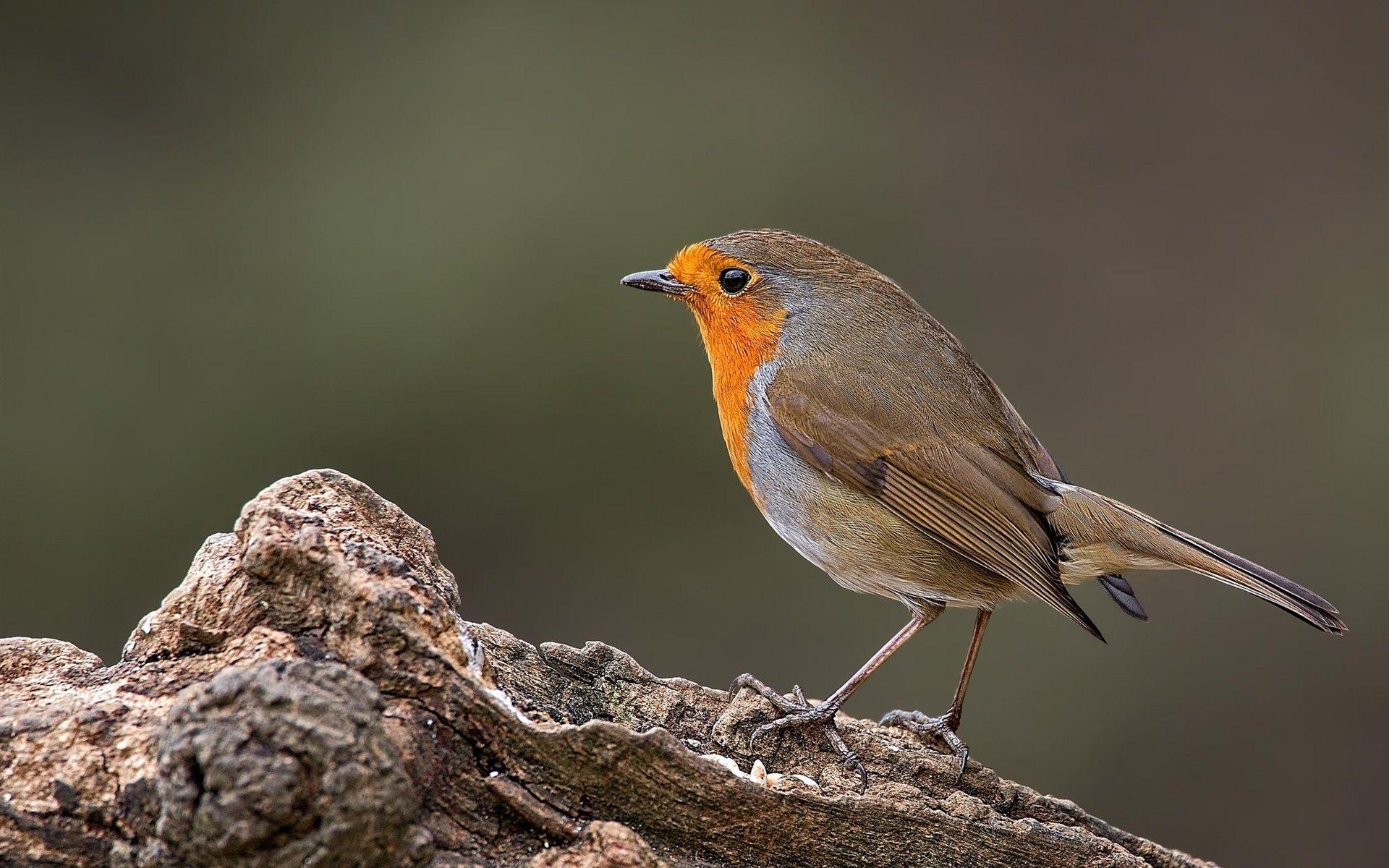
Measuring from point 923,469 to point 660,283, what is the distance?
1.00 metres

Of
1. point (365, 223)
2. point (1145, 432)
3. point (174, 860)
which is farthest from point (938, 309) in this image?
point (174, 860)

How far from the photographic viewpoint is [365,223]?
618 centimetres

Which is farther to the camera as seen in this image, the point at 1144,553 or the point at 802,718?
the point at 1144,553

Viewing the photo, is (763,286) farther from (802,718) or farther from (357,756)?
(357,756)

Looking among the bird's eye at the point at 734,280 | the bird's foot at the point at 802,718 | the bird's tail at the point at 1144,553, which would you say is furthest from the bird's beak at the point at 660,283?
the bird's foot at the point at 802,718

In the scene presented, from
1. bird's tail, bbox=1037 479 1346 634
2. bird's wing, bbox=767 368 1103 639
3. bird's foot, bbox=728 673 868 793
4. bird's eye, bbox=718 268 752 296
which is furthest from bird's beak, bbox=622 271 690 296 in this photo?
bird's foot, bbox=728 673 868 793

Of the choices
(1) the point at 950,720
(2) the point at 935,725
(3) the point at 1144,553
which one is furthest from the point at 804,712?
(3) the point at 1144,553

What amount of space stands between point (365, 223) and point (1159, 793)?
434 cm

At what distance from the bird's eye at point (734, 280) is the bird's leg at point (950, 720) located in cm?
115

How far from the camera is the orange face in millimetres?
3914

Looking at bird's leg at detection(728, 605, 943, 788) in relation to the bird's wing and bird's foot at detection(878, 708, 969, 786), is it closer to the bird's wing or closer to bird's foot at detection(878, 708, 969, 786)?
bird's foot at detection(878, 708, 969, 786)

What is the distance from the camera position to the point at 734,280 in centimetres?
400

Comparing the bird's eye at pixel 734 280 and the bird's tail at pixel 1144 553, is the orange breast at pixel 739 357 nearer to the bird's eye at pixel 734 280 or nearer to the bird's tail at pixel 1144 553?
the bird's eye at pixel 734 280

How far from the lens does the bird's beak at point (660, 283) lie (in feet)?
13.4
